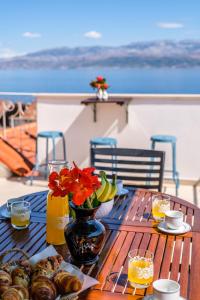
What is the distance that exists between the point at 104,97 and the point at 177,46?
657 inches

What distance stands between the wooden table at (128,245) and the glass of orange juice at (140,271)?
3 cm

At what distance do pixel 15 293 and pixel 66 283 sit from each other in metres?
0.19

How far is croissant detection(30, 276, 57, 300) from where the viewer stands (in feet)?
4.07

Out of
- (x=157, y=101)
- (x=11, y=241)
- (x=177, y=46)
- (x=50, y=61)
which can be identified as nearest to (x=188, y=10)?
(x=177, y=46)

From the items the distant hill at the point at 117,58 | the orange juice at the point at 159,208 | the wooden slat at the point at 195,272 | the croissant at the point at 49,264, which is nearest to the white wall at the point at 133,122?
the orange juice at the point at 159,208

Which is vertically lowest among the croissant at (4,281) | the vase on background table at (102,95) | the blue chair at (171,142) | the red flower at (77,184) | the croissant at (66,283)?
the blue chair at (171,142)

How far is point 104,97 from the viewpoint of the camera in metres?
5.18

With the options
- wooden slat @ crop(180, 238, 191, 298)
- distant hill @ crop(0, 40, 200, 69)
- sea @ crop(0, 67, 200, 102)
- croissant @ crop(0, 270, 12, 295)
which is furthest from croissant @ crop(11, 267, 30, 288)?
sea @ crop(0, 67, 200, 102)

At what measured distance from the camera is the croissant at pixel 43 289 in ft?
4.07

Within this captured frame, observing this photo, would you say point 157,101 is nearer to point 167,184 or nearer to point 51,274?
point 167,184

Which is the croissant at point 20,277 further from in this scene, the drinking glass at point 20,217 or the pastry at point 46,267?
the drinking glass at point 20,217

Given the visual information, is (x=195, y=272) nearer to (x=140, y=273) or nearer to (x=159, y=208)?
(x=140, y=273)

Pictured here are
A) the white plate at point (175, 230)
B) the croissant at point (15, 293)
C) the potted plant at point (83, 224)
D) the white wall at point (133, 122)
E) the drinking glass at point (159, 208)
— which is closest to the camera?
the croissant at point (15, 293)

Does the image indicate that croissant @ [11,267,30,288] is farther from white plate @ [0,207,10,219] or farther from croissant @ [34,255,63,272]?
white plate @ [0,207,10,219]
